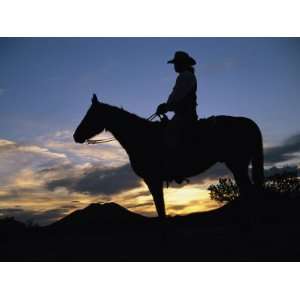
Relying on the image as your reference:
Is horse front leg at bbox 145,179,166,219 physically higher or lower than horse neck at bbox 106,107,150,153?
lower

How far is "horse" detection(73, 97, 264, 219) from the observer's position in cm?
752

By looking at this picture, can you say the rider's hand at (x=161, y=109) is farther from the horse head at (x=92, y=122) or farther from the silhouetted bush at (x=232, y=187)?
the silhouetted bush at (x=232, y=187)

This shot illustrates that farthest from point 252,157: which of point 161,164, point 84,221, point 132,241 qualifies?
point 84,221

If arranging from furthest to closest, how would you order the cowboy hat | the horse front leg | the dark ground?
the cowboy hat → the horse front leg → the dark ground

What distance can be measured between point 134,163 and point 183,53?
2666 mm

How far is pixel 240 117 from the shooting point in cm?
769

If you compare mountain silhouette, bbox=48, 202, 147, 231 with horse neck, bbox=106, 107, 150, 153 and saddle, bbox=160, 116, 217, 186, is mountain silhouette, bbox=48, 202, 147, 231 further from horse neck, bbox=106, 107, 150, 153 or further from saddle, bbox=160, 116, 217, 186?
horse neck, bbox=106, 107, 150, 153

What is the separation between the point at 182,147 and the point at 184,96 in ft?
3.67

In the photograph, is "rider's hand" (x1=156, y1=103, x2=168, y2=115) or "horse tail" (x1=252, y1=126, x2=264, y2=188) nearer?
"rider's hand" (x1=156, y1=103, x2=168, y2=115)

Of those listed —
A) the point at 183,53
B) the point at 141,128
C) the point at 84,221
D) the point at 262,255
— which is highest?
the point at 183,53

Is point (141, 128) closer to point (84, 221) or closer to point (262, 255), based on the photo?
point (262, 255)

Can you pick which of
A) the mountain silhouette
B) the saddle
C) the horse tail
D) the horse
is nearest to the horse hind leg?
the horse

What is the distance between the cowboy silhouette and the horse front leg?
0.89 m

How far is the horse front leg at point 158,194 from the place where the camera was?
23.2 feet
